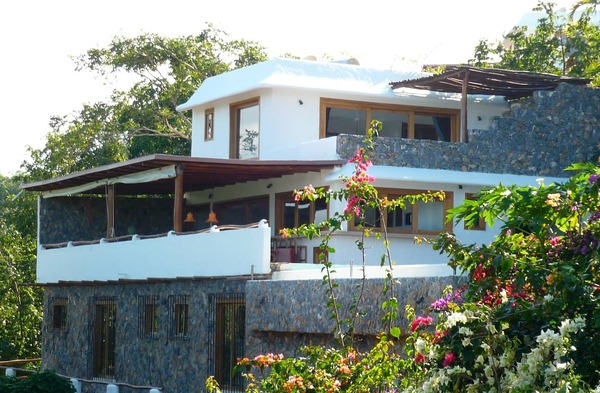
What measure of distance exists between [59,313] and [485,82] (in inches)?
518

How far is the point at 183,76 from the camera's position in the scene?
4581 centimetres

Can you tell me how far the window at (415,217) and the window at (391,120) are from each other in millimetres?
2386

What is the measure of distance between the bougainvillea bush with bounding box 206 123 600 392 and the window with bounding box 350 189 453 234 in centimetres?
1575

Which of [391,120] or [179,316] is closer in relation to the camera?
[179,316]

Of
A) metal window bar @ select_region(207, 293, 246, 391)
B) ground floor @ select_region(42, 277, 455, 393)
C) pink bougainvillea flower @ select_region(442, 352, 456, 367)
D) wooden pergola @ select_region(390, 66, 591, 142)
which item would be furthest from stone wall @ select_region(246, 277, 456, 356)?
wooden pergola @ select_region(390, 66, 591, 142)

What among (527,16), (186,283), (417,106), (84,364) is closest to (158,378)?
(186,283)

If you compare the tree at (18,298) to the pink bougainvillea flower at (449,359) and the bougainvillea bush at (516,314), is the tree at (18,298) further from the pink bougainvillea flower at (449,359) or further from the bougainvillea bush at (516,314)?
the pink bougainvillea flower at (449,359)

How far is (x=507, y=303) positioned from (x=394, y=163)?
18114 mm

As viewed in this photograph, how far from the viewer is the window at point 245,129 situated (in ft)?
99.5

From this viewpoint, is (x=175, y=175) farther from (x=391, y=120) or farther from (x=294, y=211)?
(x=391, y=120)

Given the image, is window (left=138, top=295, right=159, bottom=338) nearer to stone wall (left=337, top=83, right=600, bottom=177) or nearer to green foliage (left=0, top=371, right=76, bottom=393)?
green foliage (left=0, top=371, right=76, bottom=393)

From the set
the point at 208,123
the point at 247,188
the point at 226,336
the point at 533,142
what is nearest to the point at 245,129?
the point at 247,188

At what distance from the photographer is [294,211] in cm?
2889

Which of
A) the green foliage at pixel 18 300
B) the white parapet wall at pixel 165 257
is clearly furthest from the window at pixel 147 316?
the green foliage at pixel 18 300
